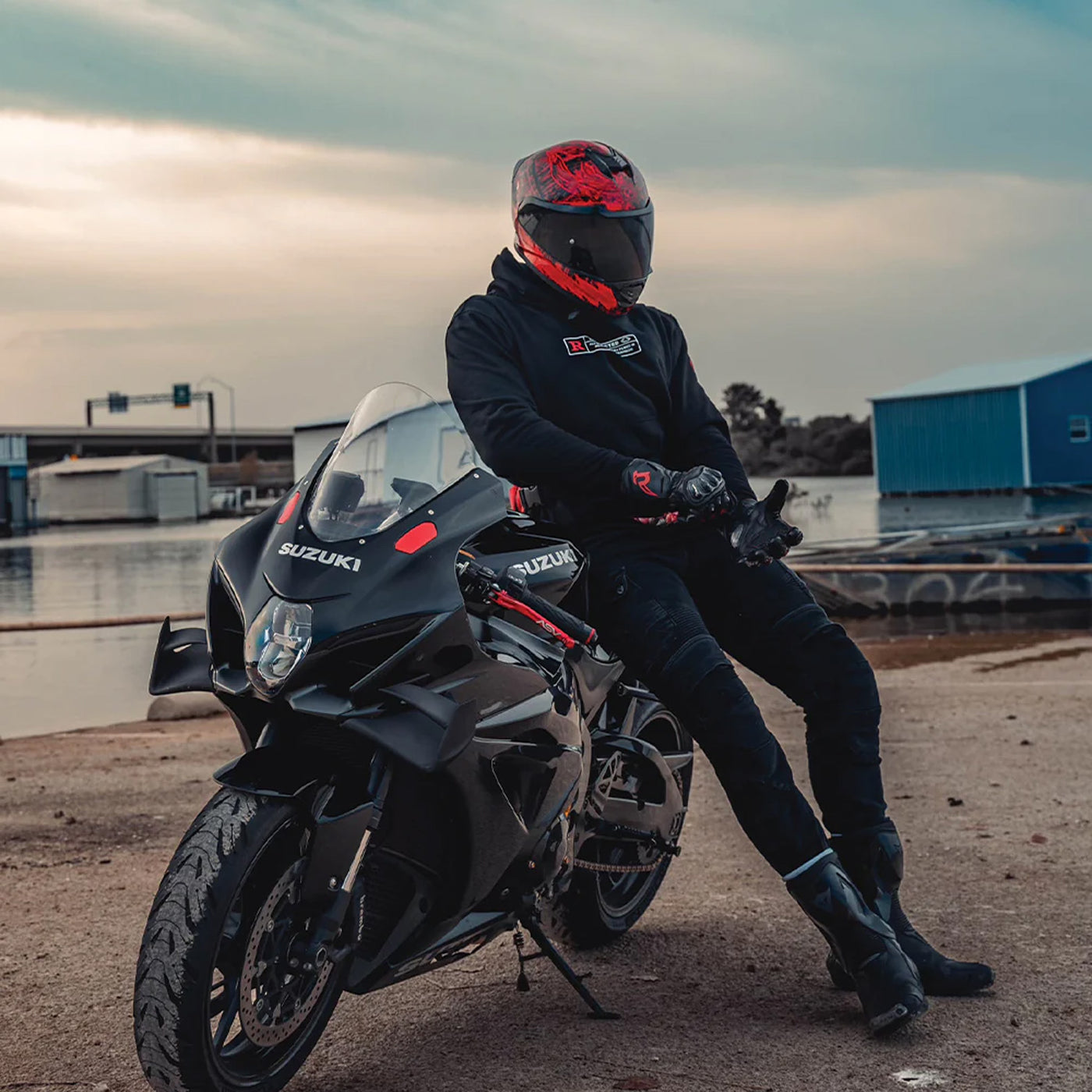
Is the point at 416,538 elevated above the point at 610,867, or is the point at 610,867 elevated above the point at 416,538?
the point at 416,538

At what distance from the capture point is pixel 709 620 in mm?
4020

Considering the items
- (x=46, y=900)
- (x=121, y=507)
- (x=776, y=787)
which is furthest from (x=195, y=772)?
(x=121, y=507)

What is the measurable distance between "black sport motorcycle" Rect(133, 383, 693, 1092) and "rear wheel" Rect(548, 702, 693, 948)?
55 centimetres

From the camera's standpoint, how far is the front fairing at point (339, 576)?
2.95 m

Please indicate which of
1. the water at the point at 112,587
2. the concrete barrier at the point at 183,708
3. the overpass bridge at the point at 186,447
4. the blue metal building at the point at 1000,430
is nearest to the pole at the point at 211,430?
the overpass bridge at the point at 186,447

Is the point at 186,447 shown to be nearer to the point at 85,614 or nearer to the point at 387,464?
the point at 85,614

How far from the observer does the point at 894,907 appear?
3801mm

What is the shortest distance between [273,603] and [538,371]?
3.58ft

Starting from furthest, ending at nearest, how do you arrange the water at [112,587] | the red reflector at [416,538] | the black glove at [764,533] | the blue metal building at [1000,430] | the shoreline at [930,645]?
the blue metal building at [1000,430] → the water at [112,587] → the shoreline at [930,645] → the black glove at [764,533] → the red reflector at [416,538]

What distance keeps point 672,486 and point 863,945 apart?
1.13m

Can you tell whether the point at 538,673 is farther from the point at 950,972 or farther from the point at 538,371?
the point at 950,972

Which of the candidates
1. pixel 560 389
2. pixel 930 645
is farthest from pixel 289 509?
pixel 930 645

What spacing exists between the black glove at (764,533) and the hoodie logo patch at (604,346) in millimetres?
494

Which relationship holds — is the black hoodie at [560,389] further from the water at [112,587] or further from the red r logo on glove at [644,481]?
the water at [112,587]
